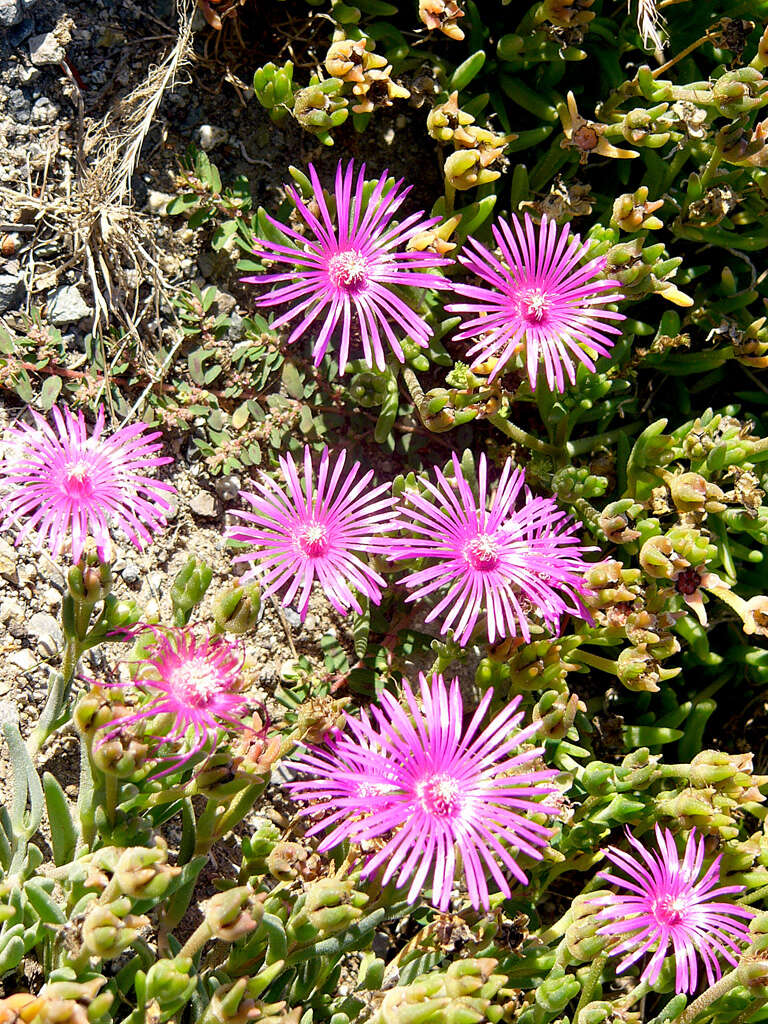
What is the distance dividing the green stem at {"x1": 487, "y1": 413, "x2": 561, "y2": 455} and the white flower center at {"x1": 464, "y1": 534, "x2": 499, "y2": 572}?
1.04 ft

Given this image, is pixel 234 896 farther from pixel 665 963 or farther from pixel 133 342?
pixel 133 342

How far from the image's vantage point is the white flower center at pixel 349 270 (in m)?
1.81

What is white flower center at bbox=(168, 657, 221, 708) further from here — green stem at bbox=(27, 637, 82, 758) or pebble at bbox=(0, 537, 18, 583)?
pebble at bbox=(0, 537, 18, 583)

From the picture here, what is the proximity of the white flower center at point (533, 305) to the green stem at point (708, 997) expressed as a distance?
115 centimetres

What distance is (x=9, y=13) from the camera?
1926 mm

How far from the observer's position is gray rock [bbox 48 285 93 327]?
1.95 metres

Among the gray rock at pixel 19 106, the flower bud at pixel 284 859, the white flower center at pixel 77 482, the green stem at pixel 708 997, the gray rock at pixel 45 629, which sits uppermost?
the gray rock at pixel 19 106

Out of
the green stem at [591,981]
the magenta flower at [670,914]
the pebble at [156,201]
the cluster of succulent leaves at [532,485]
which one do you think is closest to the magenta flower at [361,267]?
the cluster of succulent leaves at [532,485]

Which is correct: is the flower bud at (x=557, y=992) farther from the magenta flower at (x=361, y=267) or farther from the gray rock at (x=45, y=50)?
the gray rock at (x=45, y=50)

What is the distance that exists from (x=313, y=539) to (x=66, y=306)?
717 mm

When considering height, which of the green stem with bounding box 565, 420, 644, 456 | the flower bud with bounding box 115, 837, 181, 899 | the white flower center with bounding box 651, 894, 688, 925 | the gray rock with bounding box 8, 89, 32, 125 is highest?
the gray rock with bounding box 8, 89, 32, 125

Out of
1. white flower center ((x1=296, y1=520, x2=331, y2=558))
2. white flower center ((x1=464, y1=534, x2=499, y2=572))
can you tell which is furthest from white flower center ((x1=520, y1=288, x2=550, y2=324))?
white flower center ((x1=296, y1=520, x2=331, y2=558))

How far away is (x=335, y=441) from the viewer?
6.91 feet

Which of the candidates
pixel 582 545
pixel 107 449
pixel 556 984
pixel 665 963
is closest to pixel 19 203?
pixel 107 449
